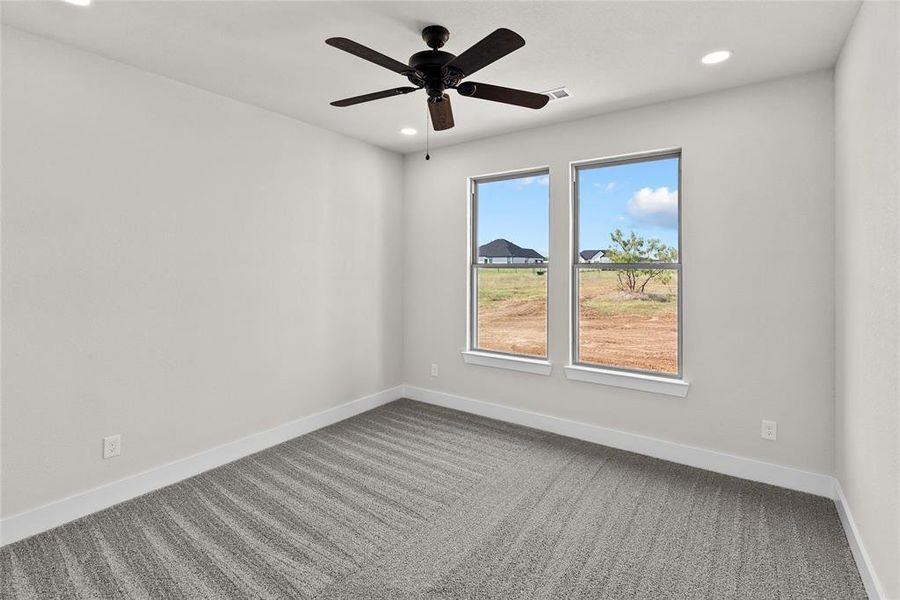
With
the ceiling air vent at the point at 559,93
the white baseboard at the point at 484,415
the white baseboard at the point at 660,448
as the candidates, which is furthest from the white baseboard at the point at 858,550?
the ceiling air vent at the point at 559,93

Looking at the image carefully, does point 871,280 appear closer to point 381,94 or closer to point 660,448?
point 660,448

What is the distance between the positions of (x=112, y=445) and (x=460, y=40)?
3066mm

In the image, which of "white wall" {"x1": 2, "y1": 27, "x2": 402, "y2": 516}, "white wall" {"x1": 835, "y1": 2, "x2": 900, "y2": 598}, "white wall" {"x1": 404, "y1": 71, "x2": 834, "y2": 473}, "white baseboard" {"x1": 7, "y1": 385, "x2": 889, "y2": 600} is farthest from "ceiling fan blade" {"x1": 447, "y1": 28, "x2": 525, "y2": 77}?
"white baseboard" {"x1": 7, "y1": 385, "x2": 889, "y2": 600}

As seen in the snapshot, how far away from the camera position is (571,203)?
3.76 metres

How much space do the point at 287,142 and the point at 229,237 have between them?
36.9 inches

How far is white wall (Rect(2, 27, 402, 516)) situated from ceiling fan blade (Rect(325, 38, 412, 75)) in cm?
167

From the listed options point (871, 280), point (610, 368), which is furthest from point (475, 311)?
point (871, 280)

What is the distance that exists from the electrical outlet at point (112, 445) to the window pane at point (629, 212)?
3.52 meters

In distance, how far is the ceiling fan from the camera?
185cm

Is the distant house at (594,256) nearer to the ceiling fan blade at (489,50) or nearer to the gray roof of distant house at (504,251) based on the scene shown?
the gray roof of distant house at (504,251)

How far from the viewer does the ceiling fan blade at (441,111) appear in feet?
7.59

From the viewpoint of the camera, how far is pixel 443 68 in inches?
82.7

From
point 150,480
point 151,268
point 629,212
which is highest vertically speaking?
point 629,212

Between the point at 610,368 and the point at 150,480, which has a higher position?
the point at 610,368
